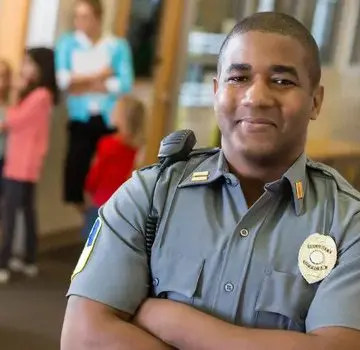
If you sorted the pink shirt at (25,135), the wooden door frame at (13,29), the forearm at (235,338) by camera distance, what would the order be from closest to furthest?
the forearm at (235,338)
the pink shirt at (25,135)
the wooden door frame at (13,29)

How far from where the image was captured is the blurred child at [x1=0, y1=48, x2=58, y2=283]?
3.85 meters

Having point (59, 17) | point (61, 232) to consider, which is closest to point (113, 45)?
point (59, 17)

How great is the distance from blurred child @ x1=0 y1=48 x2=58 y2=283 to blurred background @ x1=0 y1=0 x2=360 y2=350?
0.18 metres

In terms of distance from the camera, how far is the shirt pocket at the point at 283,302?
127cm

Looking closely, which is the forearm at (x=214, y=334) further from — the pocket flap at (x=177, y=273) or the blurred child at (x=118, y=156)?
the blurred child at (x=118, y=156)

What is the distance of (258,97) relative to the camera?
1.28 m

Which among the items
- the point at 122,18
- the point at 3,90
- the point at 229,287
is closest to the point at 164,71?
the point at 122,18

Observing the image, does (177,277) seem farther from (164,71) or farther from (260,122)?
(164,71)

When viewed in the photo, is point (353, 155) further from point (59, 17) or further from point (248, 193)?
point (248, 193)

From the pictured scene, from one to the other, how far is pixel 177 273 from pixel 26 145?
2.67 meters

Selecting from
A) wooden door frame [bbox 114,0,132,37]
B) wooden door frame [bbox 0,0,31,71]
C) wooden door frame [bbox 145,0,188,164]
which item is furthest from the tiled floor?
wooden door frame [bbox 114,0,132,37]

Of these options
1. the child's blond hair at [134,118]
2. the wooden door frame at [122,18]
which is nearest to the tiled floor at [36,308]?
the child's blond hair at [134,118]

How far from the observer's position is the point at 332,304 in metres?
1.25

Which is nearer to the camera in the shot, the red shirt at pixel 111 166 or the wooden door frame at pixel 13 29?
the red shirt at pixel 111 166
